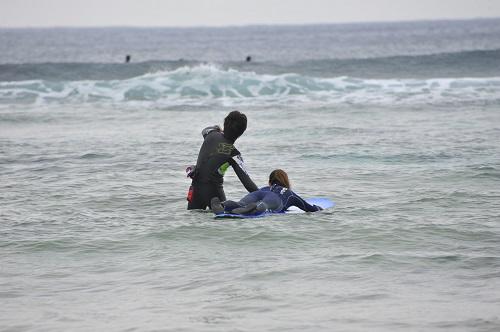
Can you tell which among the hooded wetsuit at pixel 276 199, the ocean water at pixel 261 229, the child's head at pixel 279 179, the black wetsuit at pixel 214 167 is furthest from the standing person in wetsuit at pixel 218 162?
the ocean water at pixel 261 229

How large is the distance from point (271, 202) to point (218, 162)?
821mm

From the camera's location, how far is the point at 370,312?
683 cm

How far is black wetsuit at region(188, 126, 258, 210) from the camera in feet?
34.7

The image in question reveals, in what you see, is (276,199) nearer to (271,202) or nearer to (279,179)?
(271,202)

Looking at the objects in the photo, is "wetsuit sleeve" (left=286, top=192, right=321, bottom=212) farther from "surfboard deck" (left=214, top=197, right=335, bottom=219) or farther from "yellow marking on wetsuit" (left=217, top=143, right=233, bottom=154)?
"yellow marking on wetsuit" (left=217, top=143, right=233, bottom=154)

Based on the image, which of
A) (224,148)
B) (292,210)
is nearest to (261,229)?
(292,210)

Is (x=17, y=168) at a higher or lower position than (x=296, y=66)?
lower

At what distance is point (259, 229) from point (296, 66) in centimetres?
3186

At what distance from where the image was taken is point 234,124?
1045cm

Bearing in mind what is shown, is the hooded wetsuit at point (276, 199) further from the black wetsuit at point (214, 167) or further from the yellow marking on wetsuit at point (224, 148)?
the yellow marking on wetsuit at point (224, 148)

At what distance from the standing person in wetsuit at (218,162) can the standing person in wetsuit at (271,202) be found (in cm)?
14

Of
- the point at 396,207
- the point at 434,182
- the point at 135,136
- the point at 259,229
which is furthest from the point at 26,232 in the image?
the point at 135,136

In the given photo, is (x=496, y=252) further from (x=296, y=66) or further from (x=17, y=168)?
(x=296, y=66)

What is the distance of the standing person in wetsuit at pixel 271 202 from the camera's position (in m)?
10.4
